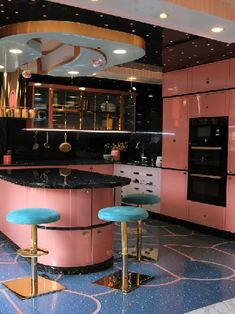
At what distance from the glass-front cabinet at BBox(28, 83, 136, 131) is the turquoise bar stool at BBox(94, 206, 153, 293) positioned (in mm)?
3681

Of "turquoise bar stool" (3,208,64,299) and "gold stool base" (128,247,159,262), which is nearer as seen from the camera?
"turquoise bar stool" (3,208,64,299)

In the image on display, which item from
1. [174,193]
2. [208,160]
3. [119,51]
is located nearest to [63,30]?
[119,51]

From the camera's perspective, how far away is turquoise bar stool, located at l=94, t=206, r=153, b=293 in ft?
10.9

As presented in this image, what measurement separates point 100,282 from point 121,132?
4.77m

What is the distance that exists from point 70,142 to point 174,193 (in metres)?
2.58

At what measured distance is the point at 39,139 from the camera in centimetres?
733

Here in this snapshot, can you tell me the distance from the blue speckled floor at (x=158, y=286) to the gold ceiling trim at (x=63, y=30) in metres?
2.22

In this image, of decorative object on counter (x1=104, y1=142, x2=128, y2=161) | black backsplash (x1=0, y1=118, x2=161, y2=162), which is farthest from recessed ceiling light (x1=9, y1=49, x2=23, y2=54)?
decorative object on counter (x1=104, y1=142, x2=128, y2=161)

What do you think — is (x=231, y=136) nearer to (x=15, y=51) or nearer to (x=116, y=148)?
(x=15, y=51)

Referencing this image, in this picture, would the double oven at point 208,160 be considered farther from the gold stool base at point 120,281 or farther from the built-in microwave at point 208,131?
the gold stool base at point 120,281

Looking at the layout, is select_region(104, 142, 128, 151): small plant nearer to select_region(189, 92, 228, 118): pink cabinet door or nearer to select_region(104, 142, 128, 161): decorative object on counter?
select_region(104, 142, 128, 161): decorative object on counter

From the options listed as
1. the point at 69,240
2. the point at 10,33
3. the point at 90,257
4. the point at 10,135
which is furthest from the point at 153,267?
the point at 10,135

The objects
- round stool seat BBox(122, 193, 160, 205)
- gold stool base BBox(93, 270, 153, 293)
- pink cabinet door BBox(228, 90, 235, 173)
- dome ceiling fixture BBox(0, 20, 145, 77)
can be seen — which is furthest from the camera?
pink cabinet door BBox(228, 90, 235, 173)

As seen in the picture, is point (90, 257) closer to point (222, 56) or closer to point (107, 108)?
point (222, 56)
